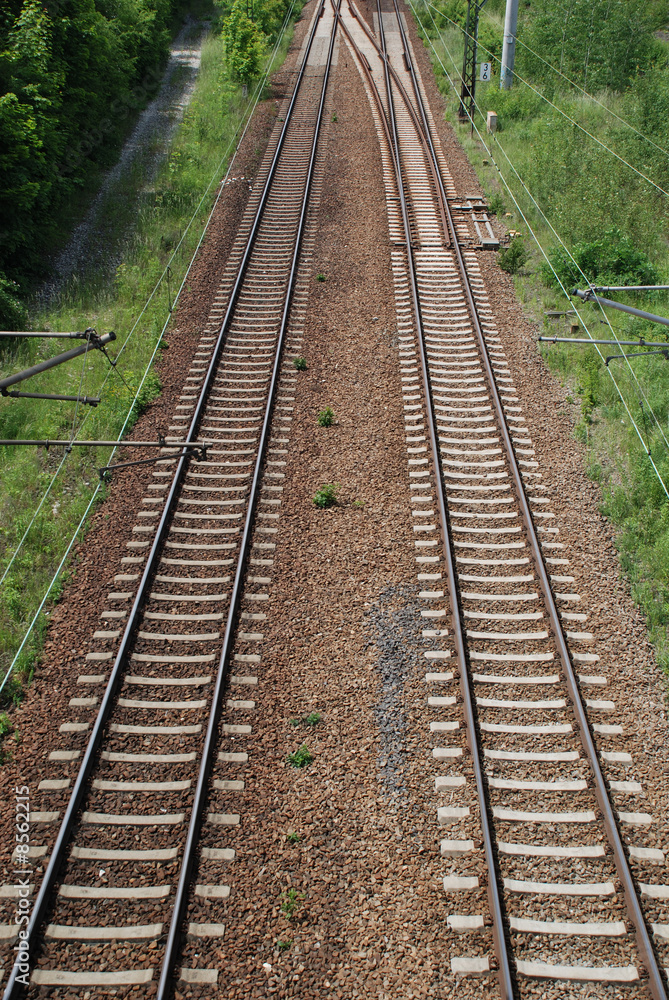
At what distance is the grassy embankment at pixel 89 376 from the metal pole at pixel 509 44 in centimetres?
1020

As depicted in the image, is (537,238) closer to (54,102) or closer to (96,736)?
(54,102)

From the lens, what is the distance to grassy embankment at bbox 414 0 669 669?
35.6 feet

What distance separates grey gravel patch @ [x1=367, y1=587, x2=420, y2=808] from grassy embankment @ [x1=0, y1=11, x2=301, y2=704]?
465 centimetres

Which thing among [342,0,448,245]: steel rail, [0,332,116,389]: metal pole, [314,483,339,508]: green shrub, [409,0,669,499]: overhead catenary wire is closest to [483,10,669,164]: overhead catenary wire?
[409,0,669,499]: overhead catenary wire

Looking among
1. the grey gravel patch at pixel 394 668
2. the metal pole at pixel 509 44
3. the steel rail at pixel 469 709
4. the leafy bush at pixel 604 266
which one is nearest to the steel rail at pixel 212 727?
the grey gravel patch at pixel 394 668

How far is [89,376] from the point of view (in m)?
14.5

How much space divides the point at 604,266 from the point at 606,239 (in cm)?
96

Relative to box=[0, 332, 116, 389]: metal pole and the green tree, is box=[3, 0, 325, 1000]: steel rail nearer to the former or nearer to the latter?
box=[0, 332, 116, 389]: metal pole

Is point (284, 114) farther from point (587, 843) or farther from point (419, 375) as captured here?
point (587, 843)

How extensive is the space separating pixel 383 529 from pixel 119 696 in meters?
4.59

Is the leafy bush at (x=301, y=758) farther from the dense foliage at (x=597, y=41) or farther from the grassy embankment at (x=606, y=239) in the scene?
the dense foliage at (x=597, y=41)

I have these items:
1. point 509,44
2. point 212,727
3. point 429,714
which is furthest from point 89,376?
point 509,44

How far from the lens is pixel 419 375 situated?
45.6ft

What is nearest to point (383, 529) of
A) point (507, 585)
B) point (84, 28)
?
point (507, 585)
